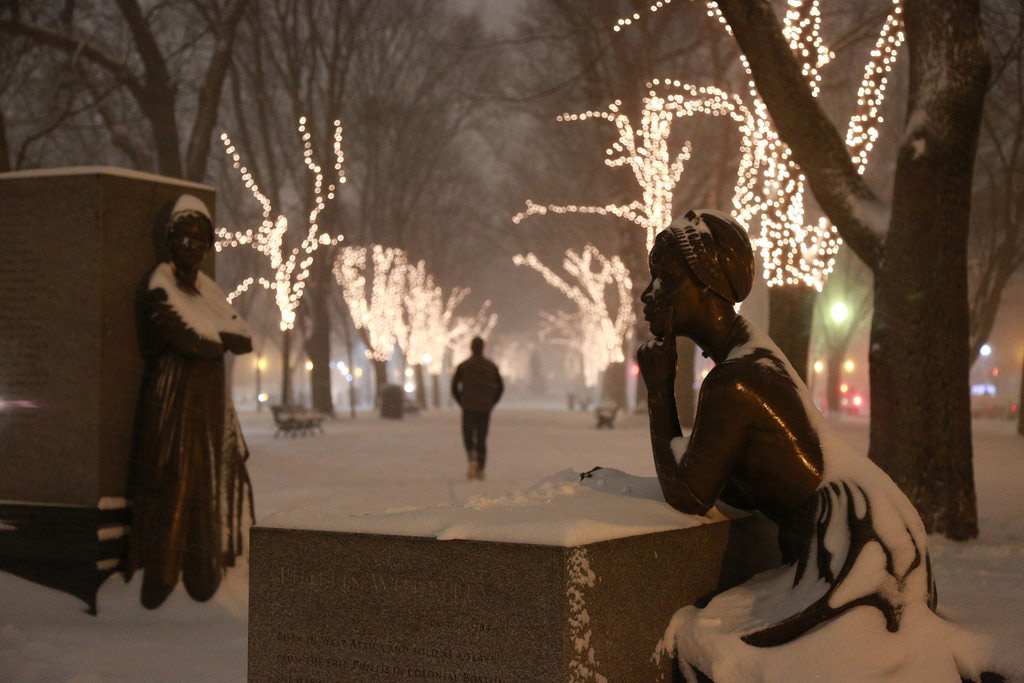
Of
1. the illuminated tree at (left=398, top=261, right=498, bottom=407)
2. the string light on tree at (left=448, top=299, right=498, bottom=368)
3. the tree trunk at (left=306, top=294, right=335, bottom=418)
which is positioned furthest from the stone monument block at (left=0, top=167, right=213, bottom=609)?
the string light on tree at (left=448, top=299, right=498, bottom=368)

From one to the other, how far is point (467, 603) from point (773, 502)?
1038 mm

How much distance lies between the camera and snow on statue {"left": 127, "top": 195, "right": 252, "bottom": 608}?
21.5 feet

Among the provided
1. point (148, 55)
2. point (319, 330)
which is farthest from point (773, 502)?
point (319, 330)

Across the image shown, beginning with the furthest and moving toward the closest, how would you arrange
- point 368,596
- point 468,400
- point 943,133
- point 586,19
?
point 586,19, point 468,400, point 943,133, point 368,596

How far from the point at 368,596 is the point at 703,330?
1.37 metres

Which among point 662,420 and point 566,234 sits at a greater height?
point 566,234

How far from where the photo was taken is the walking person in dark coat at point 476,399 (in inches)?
566

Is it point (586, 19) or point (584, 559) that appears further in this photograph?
point (586, 19)

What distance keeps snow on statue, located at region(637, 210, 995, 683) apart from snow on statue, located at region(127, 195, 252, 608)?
4.08m

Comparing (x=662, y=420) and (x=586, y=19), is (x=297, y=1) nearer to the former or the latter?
(x=586, y=19)

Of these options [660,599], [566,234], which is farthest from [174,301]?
[566,234]

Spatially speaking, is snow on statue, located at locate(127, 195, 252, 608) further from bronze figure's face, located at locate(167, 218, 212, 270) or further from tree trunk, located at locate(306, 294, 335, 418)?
tree trunk, located at locate(306, 294, 335, 418)

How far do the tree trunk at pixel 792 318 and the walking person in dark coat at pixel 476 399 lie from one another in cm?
411

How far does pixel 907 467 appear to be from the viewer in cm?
841
